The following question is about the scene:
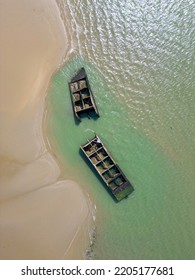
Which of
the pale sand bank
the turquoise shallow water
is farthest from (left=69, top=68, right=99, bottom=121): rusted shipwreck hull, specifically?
the pale sand bank

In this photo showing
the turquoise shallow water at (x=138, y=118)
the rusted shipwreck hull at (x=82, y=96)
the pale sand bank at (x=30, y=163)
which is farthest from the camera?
the rusted shipwreck hull at (x=82, y=96)

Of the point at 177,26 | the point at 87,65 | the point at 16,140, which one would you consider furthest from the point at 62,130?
the point at 177,26

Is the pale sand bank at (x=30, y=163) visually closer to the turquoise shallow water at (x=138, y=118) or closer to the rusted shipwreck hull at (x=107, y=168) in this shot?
the turquoise shallow water at (x=138, y=118)

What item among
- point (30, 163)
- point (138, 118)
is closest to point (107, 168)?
point (138, 118)

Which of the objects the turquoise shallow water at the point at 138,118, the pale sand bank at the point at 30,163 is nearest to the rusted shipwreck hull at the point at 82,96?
the turquoise shallow water at the point at 138,118

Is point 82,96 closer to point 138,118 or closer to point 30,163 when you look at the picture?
point 138,118
